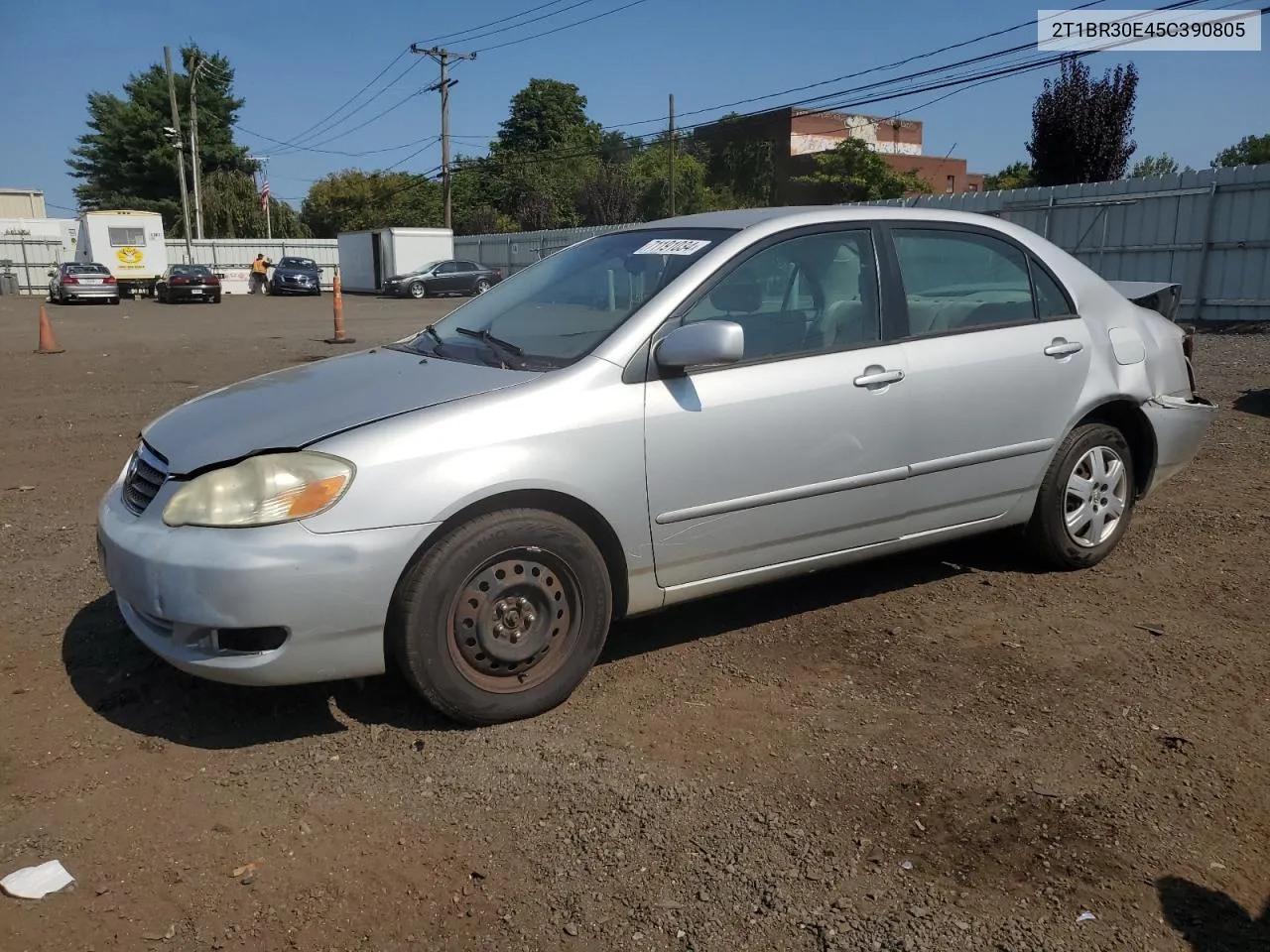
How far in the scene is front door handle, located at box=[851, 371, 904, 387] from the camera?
12.6ft

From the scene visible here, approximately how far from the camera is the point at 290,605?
293 centimetres

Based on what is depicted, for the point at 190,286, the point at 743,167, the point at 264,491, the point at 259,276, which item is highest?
the point at 743,167

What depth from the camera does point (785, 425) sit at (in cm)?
366

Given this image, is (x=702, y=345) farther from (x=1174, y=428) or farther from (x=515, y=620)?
(x=1174, y=428)

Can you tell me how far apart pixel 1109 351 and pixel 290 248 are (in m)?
51.2

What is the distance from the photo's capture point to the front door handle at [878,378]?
12.6ft

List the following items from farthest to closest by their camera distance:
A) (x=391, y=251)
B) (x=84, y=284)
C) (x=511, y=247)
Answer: (x=511, y=247), (x=391, y=251), (x=84, y=284)

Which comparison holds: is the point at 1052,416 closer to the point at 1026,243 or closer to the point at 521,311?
the point at 1026,243

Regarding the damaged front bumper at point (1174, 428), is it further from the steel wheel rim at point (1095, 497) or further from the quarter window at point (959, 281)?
the quarter window at point (959, 281)

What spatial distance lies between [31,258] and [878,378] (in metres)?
49.5

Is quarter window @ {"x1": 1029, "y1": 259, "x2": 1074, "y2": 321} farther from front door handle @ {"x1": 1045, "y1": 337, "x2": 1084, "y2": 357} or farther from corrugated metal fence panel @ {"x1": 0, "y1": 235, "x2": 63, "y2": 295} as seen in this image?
corrugated metal fence panel @ {"x1": 0, "y1": 235, "x2": 63, "y2": 295}

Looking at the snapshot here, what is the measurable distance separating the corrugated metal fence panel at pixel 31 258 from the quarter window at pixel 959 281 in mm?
47812

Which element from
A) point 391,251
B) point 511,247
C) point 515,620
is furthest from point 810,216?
point 391,251

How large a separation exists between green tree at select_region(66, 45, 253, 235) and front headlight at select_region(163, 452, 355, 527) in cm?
6695
